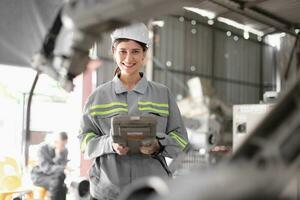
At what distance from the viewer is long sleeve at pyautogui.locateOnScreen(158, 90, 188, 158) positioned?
6.30 feet

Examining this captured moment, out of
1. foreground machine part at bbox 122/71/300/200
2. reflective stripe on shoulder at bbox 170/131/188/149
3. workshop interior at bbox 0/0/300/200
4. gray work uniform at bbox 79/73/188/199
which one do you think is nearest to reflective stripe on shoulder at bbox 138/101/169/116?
gray work uniform at bbox 79/73/188/199

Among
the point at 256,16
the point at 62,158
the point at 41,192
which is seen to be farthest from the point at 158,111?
the point at 256,16

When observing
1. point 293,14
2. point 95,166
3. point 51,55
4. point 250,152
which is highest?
point 293,14

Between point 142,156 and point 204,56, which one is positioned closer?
point 142,156

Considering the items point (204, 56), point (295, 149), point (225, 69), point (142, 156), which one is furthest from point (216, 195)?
point (225, 69)

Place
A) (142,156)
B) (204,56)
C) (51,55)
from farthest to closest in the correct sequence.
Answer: (204,56) → (142,156) → (51,55)

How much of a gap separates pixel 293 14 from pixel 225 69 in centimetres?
797

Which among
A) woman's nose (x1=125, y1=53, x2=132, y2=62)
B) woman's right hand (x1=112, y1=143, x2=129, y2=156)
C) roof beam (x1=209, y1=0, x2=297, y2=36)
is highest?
roof beam (x1=209, y1=0, x2=297, y2=36)

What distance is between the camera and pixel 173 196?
70 centimetres

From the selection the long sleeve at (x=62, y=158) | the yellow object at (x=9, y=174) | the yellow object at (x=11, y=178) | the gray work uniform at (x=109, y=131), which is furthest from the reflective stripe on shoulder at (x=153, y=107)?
the long sleeve at (x=62, y=158)

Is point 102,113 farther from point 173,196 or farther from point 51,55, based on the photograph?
point 173,196

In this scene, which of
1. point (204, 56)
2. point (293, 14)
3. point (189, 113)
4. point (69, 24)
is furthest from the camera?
point (204, 56)

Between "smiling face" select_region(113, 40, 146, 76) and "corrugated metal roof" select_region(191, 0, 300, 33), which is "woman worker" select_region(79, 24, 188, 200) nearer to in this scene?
"smiling face" select_region(113, 40, 146, 76)

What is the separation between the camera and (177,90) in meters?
12.3
